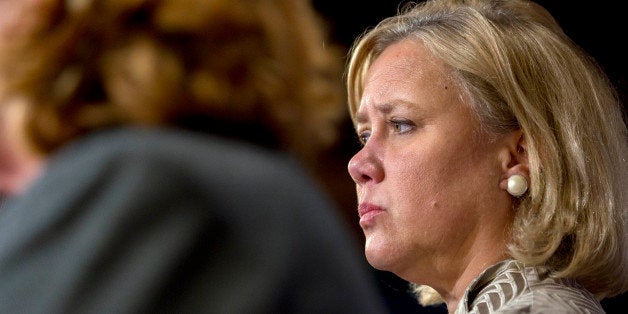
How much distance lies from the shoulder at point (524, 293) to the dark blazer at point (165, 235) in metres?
0.95

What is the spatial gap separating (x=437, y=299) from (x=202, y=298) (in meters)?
1.55

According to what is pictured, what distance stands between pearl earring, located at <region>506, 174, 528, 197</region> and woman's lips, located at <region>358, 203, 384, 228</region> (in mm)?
272

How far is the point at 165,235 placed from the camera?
812mm

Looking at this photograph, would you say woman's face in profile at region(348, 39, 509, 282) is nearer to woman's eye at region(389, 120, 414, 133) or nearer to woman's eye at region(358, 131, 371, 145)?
woman's eye at region(389, 120, 414, 133)

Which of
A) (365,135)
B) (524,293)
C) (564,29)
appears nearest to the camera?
(524,293)

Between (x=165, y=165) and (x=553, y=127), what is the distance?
4.30 feet

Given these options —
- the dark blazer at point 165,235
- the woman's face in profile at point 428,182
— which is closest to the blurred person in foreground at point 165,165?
the dark blazer at point 165,235

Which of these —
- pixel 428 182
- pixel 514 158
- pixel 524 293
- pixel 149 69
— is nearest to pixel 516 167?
pixel 514 158

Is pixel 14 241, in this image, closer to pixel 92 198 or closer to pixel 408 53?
pixel 92 198

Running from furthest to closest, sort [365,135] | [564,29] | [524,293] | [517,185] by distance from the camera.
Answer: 1. [564,29]
2. [365,135]
3. [517,185]
4. [524,293]

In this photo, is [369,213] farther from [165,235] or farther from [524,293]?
[165,235]

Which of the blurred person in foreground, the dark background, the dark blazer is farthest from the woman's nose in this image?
the dark blazer

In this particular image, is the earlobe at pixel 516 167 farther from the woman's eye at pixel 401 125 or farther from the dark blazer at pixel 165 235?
the dark blazer at pixel 165 235

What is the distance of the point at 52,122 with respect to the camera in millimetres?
903
